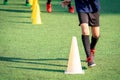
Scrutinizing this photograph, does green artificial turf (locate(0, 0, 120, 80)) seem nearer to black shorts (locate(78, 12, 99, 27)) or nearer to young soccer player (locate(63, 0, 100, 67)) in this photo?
young soccer player (locate(63, 0, 100, 67))

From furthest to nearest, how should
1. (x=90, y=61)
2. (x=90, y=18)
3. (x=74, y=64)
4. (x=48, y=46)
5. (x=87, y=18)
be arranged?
(x=48, y=46), (x=90, y=18), (x=87, y=18), (x=90, y=61), (x=74, y=64)

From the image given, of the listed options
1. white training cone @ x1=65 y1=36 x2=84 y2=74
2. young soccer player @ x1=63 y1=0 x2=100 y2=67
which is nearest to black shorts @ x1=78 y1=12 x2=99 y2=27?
young soccer player @ x1=63 y1=0 x2=100 y2=67

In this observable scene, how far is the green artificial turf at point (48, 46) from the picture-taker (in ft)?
27.2

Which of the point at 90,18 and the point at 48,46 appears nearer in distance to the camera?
the point at 90,18

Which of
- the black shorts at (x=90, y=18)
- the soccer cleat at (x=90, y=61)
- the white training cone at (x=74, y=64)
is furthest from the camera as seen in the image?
the black shorts at (x=90, y=18)

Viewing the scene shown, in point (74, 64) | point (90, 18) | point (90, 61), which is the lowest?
point (90, 61)

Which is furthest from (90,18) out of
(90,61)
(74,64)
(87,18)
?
(74,64)

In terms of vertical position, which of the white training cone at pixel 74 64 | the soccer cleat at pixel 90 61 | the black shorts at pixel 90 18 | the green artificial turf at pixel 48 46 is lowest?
the green artificial turf at pixel 48 46

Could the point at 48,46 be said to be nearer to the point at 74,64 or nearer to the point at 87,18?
the point at 87,18

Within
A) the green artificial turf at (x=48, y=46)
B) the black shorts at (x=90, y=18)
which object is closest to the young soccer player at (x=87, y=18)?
the black shorts at (x=90, y=18)

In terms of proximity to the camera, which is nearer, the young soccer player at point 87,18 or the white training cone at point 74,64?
the white training cone at point 74,64

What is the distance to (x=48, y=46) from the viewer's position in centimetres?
1112

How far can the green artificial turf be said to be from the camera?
8289 mm

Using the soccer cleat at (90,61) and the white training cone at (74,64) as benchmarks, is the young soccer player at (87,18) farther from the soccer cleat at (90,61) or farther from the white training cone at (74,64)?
the white training cone at (74,64)
